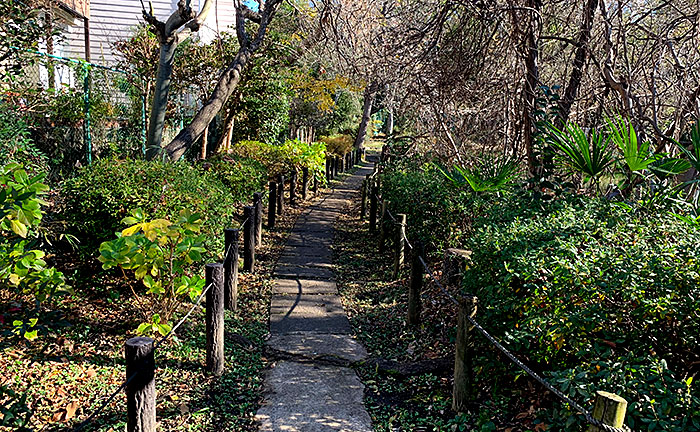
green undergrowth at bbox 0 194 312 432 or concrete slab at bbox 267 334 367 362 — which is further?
concrete slab at bbox 267 334 367 362

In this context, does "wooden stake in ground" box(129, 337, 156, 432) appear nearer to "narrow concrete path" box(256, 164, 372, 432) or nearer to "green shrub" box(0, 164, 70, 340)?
"green shrub" box(0, 164, 70, 340)

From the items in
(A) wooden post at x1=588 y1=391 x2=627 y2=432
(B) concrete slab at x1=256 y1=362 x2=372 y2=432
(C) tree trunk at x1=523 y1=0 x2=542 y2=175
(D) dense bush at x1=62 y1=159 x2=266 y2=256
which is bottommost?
(B) concrete slab at x1=256 y1=362 x2=372 y2=432

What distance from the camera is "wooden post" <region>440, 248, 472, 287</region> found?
5605mm

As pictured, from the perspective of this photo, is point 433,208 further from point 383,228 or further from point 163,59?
point 163,59

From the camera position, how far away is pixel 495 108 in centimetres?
941

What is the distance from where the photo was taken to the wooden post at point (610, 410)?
218 cm

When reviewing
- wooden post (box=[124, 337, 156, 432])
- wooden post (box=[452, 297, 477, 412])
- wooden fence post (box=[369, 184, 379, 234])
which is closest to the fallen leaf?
wooden post (box=[124, 337, 156, 432])

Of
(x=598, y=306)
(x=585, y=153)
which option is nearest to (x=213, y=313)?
(x=598, y=306)

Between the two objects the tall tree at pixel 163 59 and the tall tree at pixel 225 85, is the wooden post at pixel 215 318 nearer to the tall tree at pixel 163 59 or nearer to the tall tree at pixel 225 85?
the tall tree at pixel 163 59

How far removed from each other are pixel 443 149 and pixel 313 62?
42.2 ft

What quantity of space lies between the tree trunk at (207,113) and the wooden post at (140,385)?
5.99m

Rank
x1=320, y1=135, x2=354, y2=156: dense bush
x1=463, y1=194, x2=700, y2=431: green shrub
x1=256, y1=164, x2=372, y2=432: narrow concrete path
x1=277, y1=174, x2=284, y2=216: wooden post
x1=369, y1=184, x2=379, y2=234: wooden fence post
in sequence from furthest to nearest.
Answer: x1=320, y1=135, x2=354, y2=156: dense bush → x1=277, y1=174, x2=284, y2=216: wooden post → x1=369, y1=184, x2=379, y2=234: wooden fence post → x1=256, y1=164, x2=372, y2=432: narrow concrete path → x1=463, y1=194, x2=700, y2=431: green shrub

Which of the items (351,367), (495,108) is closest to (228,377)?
(351,367)

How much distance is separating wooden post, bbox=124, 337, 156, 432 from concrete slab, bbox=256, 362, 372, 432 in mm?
932
